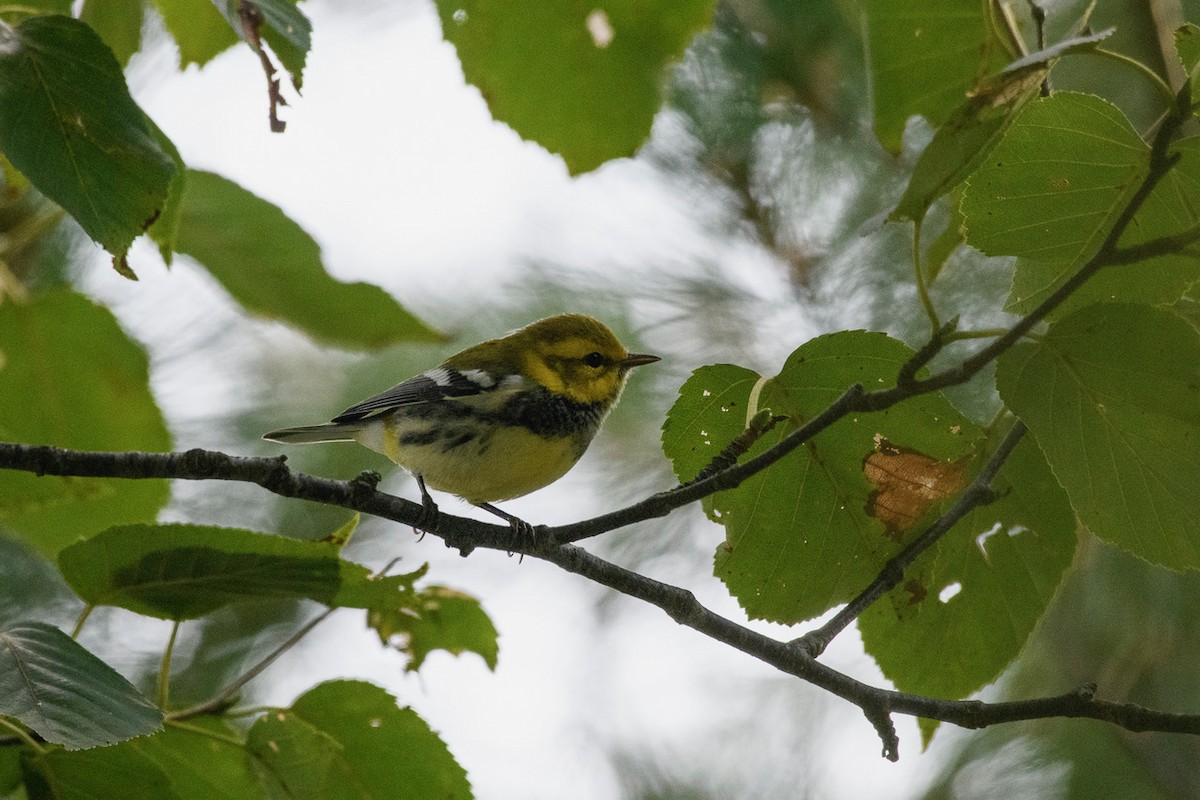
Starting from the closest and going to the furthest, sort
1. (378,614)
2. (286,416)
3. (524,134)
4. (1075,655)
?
(524,134), (378,614), (1075,655), (286,416)

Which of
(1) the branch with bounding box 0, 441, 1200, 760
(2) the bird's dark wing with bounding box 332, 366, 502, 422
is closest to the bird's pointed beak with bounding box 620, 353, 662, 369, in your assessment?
(2) the bird's dark wing with bounding box 332, 366, 502, 422

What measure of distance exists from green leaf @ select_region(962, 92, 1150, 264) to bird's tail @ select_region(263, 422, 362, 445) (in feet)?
5.36

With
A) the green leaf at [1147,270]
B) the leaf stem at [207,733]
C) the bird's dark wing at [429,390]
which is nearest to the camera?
the green leaf at [1147,270]

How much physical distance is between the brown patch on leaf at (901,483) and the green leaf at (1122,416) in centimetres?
22

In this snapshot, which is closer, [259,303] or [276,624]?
[259,303]

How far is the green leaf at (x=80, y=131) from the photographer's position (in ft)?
3.91

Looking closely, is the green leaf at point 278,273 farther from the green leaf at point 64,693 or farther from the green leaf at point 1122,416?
the green leaf at point 1122,416

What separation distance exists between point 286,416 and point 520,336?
1634mm

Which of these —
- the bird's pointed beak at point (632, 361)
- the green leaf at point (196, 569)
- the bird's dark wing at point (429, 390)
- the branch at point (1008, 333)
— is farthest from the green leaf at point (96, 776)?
the bird's pointed beak at point (632, 361)

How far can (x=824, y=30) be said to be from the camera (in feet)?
11.2

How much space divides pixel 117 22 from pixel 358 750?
1022 millimetres

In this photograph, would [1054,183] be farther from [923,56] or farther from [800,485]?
[800,485]

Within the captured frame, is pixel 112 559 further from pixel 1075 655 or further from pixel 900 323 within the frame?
pixel 1075 655

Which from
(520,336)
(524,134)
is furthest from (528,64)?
(520,336)
